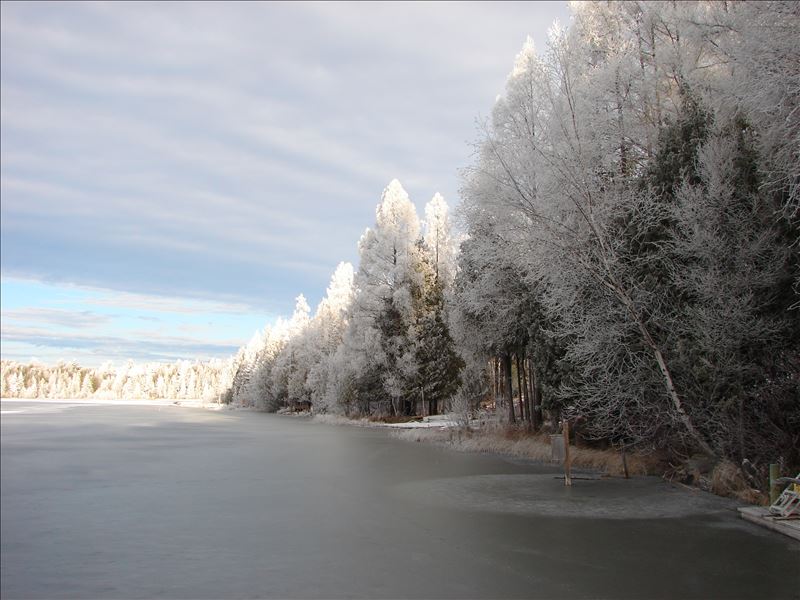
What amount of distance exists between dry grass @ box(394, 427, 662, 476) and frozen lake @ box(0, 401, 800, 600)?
1.59 metres

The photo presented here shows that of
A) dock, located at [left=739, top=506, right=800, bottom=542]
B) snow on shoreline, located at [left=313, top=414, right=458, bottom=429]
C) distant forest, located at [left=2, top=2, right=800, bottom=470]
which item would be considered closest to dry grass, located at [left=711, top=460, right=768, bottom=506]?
distant forest, located at [left=2, top=2, right=800, bottom=470]

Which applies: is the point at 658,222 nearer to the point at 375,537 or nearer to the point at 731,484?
the point at 731,484

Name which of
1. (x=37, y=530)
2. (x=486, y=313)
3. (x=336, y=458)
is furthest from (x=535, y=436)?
(x=37, y=530)

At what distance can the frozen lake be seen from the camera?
299 inches

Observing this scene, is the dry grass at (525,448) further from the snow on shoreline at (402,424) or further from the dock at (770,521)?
the dock at (770,521)

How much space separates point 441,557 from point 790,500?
19.5 feet

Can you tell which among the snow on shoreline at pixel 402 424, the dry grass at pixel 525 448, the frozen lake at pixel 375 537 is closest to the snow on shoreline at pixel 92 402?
the frozen lake at pixel 375 537

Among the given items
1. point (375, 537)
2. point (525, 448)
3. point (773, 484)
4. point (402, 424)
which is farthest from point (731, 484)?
point (402, 424)

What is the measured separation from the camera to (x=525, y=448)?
22.3 m

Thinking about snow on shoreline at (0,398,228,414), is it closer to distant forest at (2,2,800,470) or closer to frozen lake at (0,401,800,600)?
frozen lake at (0,401,800,600)

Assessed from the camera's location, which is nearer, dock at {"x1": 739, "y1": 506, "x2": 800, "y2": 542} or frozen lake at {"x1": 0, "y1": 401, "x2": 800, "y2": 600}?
frozen lake at {"x1": 0, "y1": 401, "x2": 800, "y2": 600}

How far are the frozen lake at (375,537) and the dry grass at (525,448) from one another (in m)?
1.59

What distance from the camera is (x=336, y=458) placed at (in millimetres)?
22875

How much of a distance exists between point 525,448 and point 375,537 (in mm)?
13233
